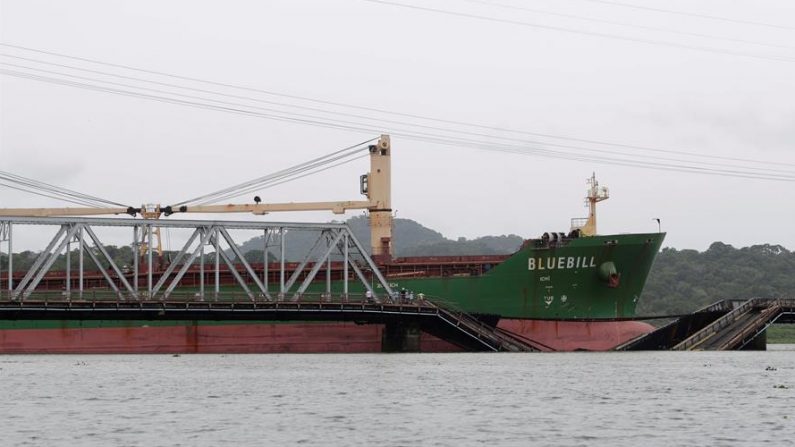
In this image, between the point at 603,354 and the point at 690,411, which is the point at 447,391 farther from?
the point at 603,354

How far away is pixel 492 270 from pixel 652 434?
43.1 meters

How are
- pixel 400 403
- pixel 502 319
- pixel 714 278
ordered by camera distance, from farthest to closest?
pixel 714 278 → pixel 502 319 → pixel 400 403

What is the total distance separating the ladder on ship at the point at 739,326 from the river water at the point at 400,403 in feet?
30.8

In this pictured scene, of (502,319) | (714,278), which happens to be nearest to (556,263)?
(502,319)

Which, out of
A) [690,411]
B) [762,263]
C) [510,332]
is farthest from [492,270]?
[762,263]

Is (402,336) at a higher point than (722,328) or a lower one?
lower

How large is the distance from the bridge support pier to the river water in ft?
31.0

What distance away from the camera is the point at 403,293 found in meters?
67.5

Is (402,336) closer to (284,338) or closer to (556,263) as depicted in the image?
→ (284,338)

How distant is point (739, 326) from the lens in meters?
67.9

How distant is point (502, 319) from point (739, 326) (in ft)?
41.0

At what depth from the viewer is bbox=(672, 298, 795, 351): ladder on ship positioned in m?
66.7

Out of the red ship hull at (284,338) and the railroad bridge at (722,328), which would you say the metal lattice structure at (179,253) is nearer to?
the red ship hull at (284,338)

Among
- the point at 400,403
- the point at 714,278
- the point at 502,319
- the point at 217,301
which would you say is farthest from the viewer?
the point at 714,278
